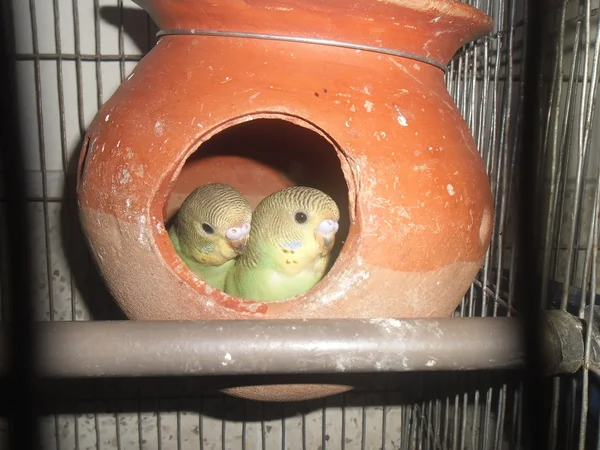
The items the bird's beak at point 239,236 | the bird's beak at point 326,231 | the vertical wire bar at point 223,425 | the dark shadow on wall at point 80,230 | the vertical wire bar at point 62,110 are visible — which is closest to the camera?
the bird's beak at point 326,231

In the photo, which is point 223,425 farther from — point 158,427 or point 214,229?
point 214,229

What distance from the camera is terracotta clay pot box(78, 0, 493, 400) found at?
71 cm

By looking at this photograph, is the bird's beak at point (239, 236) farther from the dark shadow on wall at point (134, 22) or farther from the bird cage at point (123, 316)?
the dark shadow on wall at point (134, 22)

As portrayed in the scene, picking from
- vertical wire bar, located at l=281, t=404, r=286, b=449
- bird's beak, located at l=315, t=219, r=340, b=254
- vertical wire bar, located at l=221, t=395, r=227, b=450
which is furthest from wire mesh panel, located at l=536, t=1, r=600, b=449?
vertical wire bar, located at l=221, t=395, r=227, b=450

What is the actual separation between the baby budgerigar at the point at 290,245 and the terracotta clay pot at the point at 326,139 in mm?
301

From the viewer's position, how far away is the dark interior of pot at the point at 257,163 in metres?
1.38

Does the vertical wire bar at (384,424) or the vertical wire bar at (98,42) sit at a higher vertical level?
the vertical wire bar at (98,42)

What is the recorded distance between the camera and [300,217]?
105 cm

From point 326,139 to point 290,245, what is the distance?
1.23ft

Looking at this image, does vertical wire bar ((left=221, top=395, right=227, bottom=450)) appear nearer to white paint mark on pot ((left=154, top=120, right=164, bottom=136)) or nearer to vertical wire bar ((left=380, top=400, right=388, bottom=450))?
vertical wire bar ((left=380, top=400, right=388, bottom=450))

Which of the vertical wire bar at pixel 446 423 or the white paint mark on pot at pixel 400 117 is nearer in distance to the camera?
the white paint mark on pot at pixel 400 117

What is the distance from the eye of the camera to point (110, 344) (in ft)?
1.58

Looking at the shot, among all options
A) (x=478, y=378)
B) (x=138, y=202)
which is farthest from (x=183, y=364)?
(x=478, y=378)

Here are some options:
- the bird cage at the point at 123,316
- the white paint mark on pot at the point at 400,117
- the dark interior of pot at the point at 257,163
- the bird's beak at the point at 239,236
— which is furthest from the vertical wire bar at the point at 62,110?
the white paint mark on pot at the point at 400,117
